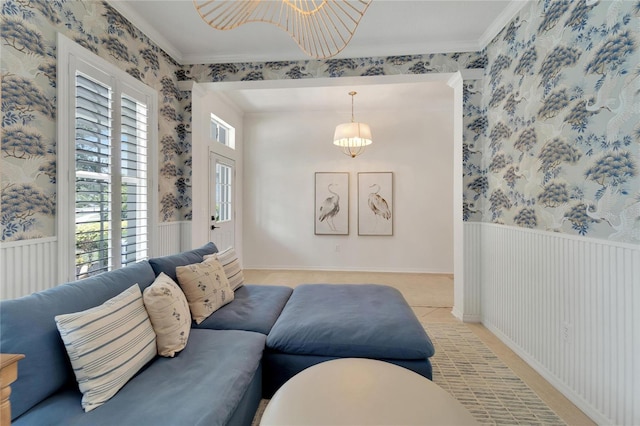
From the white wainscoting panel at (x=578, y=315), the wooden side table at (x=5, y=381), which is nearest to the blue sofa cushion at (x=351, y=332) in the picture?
the white wainscoting panel at (x=578, y=315)

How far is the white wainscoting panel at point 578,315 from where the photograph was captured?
4.61ft

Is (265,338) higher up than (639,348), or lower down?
lower down

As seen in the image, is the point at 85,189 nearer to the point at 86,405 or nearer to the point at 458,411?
the point at 86,405

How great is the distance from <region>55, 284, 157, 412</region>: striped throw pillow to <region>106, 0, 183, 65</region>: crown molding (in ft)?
8.11

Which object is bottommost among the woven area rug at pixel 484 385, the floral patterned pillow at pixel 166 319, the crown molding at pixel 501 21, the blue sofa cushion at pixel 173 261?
the woven area rug at pixel 484 385

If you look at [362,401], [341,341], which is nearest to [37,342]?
[362,401]

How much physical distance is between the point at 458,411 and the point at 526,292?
160 centimetres

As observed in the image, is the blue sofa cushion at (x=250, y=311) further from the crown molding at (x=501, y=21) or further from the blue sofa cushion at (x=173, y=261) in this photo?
the crown molding at (x=501, y=21)

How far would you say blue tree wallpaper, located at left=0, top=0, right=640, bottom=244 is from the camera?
4.84ft

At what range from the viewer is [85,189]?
2.03m

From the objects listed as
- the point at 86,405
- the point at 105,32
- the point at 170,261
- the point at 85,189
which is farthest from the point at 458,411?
the point at 105,32

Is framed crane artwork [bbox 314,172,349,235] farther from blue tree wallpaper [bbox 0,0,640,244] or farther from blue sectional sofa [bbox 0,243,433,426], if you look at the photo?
blue sectional sofa [bbox 0,243,433,426]

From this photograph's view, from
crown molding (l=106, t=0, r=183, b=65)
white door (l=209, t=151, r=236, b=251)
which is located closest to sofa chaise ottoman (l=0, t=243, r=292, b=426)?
crown molding (l=106, t=0, r=183, b=65)

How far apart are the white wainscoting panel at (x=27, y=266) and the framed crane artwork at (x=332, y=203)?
12.2ft
